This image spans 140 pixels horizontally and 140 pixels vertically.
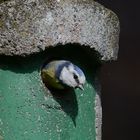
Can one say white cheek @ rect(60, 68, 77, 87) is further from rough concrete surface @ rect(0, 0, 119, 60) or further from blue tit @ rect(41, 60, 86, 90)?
rough concrete surface @ rect(0, 0, 119, 60)

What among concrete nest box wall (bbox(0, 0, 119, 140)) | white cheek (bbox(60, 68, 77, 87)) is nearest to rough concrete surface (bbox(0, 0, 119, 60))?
concrete nest box wall (bbox(0, 0, 119, 140))

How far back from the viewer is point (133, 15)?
5637 mm

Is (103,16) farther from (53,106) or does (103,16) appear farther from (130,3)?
(130,3)

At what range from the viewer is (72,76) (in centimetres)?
323

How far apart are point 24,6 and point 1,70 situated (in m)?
0.24

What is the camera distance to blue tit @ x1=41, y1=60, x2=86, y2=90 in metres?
3.23

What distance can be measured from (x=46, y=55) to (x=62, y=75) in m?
0.10

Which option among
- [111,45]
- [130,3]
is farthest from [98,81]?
[130,3]

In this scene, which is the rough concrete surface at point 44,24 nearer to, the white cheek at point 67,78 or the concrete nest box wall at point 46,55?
the concrete nest box wall at point 46,55

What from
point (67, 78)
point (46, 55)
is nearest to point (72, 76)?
point (67, 78)

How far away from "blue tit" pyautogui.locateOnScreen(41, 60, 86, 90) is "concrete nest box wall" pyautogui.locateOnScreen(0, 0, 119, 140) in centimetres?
3

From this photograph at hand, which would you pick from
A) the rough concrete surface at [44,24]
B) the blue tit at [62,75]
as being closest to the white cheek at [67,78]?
the blue tit at [62,75]

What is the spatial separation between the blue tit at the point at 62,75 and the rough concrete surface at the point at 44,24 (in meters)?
0.09

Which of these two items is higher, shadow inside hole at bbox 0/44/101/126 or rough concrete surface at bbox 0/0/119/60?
rough concrete surface at bbox 0/0/119/60
